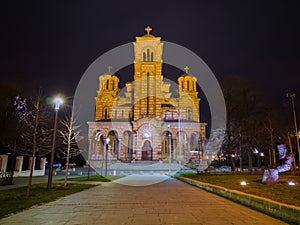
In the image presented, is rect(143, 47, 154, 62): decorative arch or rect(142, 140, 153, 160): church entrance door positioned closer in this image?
rect(142, 140, 153, 160): church entrance door

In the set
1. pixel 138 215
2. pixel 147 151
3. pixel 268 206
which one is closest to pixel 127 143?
pixel 147 151

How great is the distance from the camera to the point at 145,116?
4950 cm

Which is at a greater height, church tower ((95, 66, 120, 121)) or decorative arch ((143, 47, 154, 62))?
decorative arch ((143, 47, 154, 62))

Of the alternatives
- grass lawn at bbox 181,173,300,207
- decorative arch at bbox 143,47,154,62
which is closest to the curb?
grass lawn at bbox 181,173,300,207

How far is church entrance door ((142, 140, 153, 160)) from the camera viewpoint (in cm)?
4916

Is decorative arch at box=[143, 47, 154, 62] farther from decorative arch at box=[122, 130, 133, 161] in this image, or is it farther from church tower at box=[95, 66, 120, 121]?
decorative arch at box=[122, 130, 133, 161]

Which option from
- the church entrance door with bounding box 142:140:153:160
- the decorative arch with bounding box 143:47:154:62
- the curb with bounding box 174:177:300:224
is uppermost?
the decorative arch with bounding box 143:47:154:62

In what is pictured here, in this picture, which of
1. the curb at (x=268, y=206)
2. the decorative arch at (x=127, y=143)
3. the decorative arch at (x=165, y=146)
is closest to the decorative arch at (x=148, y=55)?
the decorative arch at (x=165, y=146)

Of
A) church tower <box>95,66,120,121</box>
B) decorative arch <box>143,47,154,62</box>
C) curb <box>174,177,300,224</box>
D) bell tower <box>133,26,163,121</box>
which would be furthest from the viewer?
church tower <box>95,66,120,121</box>

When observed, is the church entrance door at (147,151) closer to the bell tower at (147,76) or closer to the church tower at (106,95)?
the bell tower at (147,76)

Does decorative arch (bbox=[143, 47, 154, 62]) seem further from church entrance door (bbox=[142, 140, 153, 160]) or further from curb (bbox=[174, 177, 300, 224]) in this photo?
curb (bbox=[174, 177, 300, 224])

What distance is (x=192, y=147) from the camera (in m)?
56.3

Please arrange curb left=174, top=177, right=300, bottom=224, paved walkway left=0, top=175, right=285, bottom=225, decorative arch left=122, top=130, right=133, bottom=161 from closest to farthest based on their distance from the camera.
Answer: curb left=174, top=177, right=300, bottom=224 < paved walkway left=0, top=175, right=285, bottom=225 < decorative arch left=122, top=130, right=133, bottom=161

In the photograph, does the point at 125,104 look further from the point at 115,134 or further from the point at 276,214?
the point at 276,214
